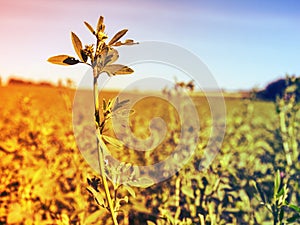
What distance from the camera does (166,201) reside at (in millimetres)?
1784

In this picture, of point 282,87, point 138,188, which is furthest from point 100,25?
point 282,87

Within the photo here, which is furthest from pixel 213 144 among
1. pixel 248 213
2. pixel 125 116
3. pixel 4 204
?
pixel 125 116

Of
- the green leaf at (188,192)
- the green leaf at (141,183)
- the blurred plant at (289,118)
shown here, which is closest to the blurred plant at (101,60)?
the green leaf at (141,183)

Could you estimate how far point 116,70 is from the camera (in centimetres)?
89

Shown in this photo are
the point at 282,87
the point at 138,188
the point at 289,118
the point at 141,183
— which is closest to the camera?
the point at 141,183

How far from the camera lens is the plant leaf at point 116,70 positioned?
888 millimetres

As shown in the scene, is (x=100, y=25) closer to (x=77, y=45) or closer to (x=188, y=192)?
(x=77, y=45)

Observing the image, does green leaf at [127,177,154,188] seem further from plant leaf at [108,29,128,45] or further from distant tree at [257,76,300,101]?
distant tree at [257,76,300,101]

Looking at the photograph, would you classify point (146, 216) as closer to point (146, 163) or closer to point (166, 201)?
point (166, 201)

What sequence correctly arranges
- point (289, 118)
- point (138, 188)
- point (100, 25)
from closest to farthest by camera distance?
point (100, 25), point (138, 188), point (289, 118)

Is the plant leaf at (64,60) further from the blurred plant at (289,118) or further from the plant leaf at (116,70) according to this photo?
the blurred plant at (289,118)

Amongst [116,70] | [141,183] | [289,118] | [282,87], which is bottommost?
[141,183]

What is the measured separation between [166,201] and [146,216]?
0.12 meters

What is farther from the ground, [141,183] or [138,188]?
[141,183]
